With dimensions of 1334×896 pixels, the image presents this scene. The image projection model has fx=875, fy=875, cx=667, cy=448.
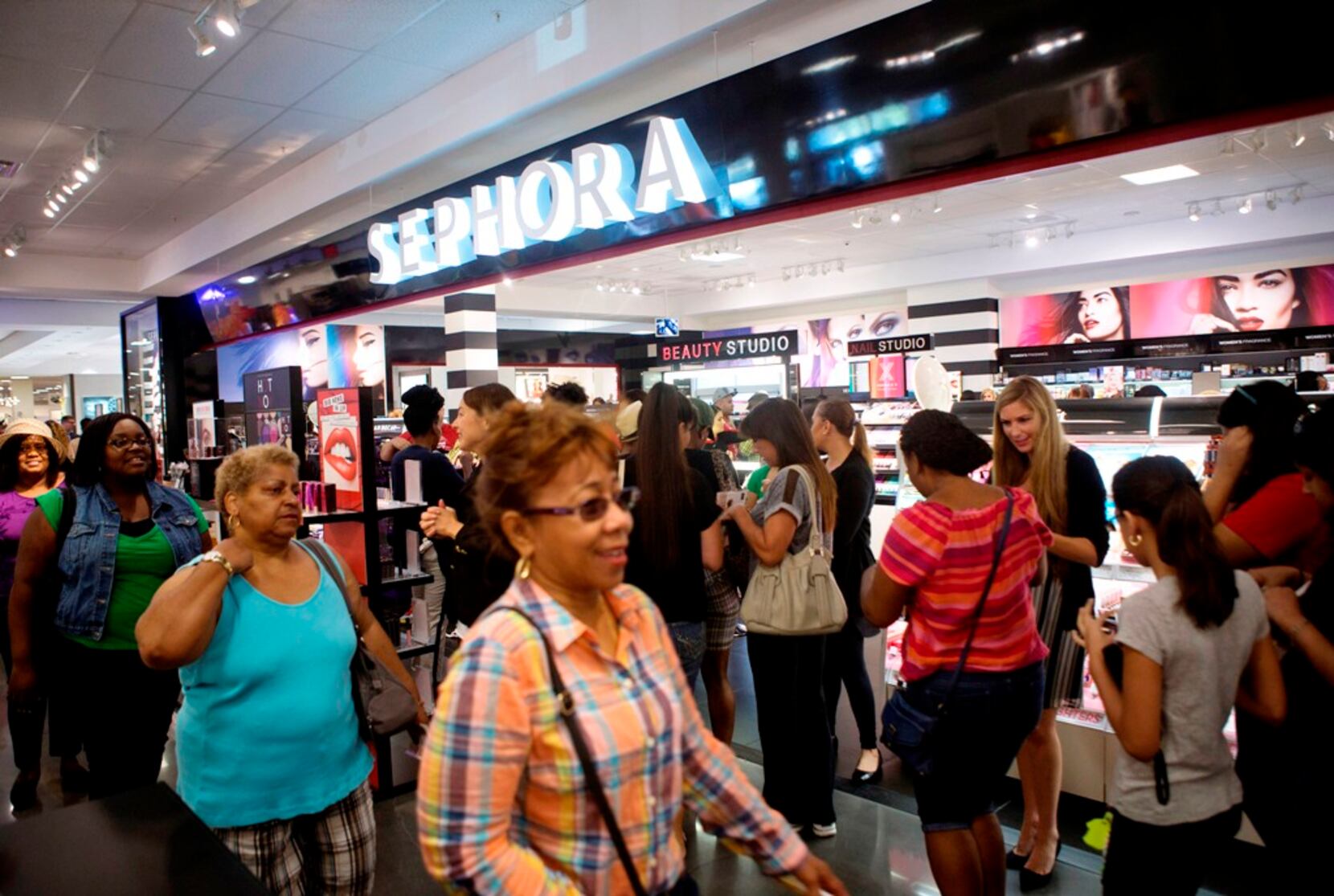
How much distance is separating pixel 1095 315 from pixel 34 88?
37.0 ft

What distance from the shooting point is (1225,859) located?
288 centimetres

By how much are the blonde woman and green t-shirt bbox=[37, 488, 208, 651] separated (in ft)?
9.46

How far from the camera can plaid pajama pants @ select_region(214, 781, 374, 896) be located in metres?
1.91

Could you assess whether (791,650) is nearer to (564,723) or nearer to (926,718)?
(926,718)

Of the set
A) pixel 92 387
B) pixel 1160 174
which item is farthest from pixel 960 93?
pixel 92 387

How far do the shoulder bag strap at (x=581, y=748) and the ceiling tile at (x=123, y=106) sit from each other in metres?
5.91

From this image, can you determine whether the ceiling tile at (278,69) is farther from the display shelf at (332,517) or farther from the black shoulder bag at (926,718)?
the black shoulder bag at (926,718)

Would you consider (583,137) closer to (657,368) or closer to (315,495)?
(315,495)

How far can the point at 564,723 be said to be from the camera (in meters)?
1.16

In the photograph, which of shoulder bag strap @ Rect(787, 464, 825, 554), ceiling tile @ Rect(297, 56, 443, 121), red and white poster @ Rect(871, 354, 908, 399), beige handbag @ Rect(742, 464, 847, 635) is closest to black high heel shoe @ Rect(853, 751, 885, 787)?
beige handbag @ Rect(742, 464, 847, 635)

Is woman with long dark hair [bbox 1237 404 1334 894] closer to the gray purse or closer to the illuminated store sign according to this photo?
the gray purse

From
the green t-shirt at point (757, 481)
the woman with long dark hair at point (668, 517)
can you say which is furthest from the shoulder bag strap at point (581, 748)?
the green t-shirt at point (757, 481)

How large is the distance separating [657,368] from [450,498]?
20.1ft

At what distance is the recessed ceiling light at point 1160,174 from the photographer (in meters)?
7.89
